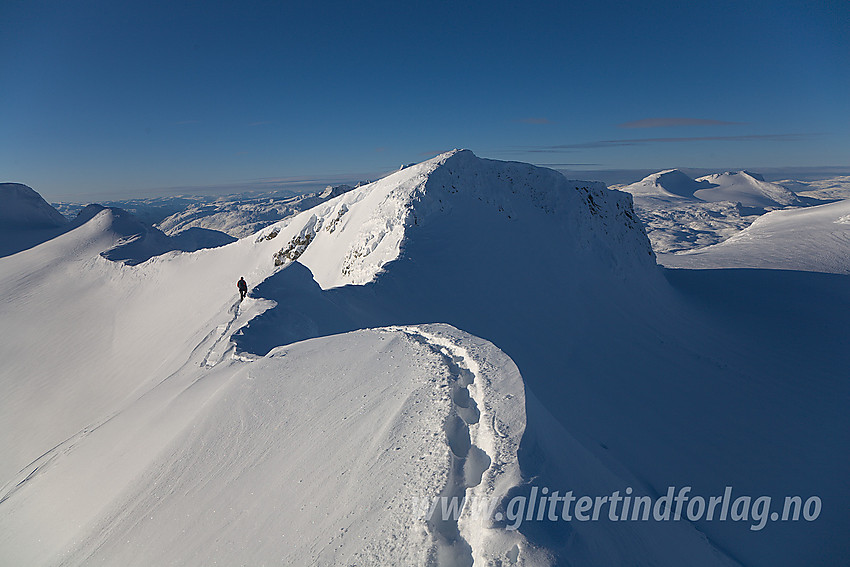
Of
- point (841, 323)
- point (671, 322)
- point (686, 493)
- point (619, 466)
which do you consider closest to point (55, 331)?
point (619, 466)

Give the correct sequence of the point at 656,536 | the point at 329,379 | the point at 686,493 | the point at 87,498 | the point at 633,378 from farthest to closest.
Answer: the point at 633,378 < the point at 686,493 < the point at 329,379 < the point at 87,498 < the point at 656,536

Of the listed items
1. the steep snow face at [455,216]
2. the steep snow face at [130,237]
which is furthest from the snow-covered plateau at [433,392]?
the steep snow face at [130,237]

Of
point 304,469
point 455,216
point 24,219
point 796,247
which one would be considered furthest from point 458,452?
point 24,219

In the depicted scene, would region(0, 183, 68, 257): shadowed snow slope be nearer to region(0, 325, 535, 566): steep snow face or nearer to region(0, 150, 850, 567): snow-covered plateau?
region(0, 150, 850, 567): snow-covered plateau

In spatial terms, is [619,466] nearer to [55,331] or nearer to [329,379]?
[329,379]

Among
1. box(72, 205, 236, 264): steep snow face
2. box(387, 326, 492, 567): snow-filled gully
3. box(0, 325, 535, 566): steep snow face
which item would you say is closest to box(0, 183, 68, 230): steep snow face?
box(72, 205, 236, 264): steep snow face

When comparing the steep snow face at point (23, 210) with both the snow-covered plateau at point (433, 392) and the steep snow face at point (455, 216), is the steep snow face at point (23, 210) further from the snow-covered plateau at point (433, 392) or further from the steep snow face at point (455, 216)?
the steep snow face at point (455, 216)

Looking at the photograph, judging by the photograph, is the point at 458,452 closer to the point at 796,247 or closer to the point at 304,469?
the point at 304,469
